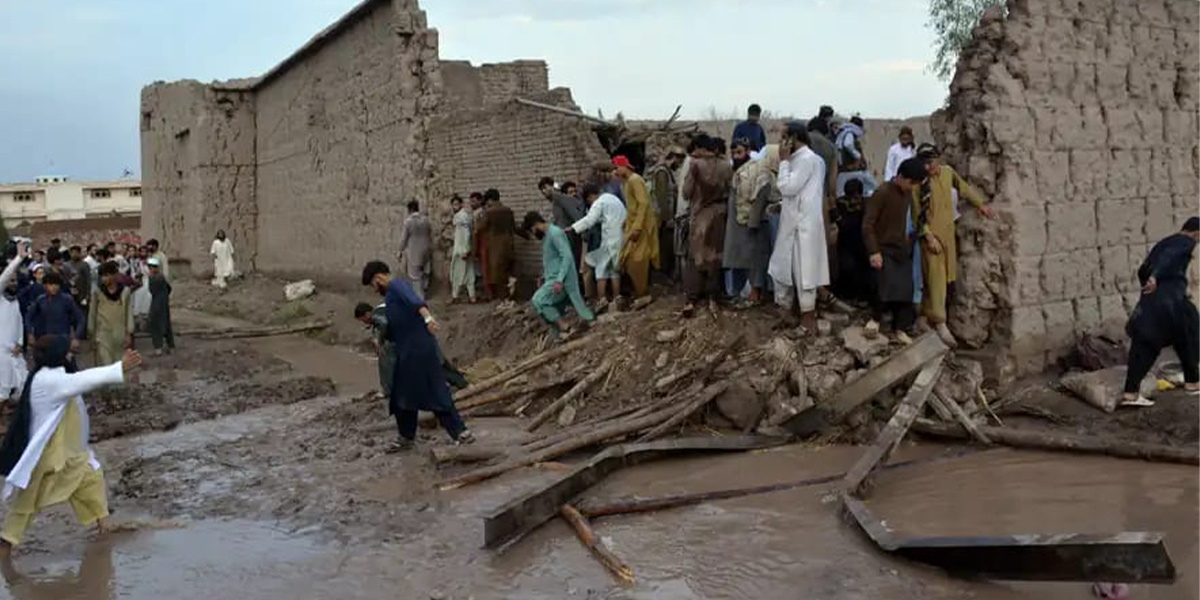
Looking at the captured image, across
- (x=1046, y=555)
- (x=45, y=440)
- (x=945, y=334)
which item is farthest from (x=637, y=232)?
(x=1046, y=555)

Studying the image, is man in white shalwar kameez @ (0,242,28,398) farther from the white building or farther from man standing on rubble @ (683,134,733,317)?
the white building

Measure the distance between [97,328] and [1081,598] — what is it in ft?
32.5

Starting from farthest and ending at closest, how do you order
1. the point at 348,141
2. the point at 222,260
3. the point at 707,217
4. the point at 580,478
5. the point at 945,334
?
the point at 222,260 < the point at 348,141 < the point at 707,217 < the point at 945,334 < the point at 580,478

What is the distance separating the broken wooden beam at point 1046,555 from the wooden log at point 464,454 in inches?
106

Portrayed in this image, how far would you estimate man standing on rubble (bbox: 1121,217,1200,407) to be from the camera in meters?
6.86

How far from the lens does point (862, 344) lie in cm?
739

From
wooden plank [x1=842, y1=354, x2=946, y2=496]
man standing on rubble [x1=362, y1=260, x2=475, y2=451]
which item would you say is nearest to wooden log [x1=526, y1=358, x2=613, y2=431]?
man standing on rubble [x1=362, y1=260, x2=475, y2=451]

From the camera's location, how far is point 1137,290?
8.59m

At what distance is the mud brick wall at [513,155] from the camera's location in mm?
11516

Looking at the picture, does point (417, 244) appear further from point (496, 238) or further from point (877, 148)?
point (877, 148)

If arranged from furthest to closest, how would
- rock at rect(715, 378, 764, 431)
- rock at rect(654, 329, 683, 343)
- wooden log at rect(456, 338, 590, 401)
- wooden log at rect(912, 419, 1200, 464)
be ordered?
wooden log at rect(456, 338, 590, 401)
rock at rect(654, 329, 683, 343)
rock at rect(715, 378, 764, 431)
wooden log at rect(912, 419, 1200, 464)

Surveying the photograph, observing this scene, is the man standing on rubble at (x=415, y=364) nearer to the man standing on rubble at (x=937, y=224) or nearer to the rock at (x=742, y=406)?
the rock at (x=742, y=406)

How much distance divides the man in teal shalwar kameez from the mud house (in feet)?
7.54

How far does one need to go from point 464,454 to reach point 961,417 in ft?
10.9
